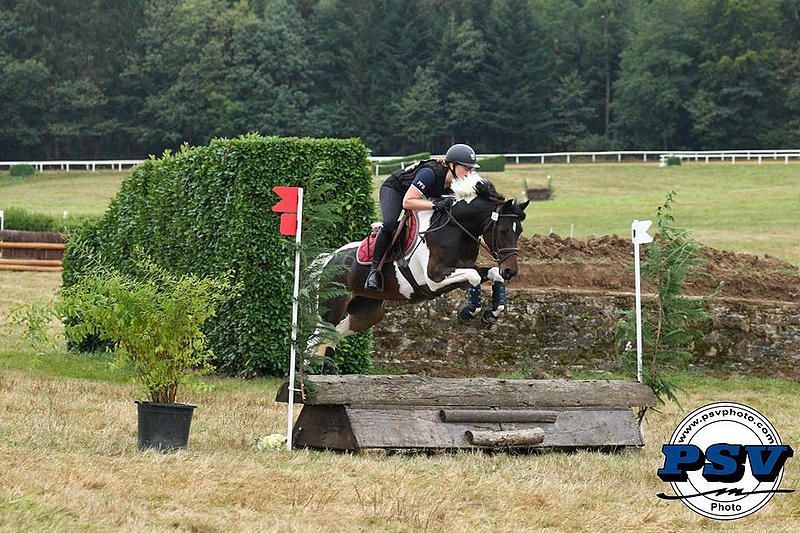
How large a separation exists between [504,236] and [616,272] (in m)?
6.71

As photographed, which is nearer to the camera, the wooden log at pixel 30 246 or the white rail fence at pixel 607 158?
the wooden log at pixel 30 246

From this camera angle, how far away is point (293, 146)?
12.9 metres

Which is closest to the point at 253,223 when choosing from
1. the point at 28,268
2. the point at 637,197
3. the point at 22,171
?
the point at 28,268

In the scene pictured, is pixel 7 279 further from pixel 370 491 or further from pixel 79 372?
pixel 370 491

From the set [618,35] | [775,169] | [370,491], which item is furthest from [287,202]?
[618,35]

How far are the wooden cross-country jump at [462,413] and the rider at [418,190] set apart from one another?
1497mm

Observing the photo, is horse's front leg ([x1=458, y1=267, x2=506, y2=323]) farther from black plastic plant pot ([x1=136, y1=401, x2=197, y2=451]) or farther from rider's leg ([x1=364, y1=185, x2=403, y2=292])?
black plastic plant pot ([x1=136, y1=401, x2=197, y2=451])

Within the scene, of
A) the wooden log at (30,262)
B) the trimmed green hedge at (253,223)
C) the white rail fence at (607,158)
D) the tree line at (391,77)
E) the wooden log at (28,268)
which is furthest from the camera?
the tree line at (391,77)

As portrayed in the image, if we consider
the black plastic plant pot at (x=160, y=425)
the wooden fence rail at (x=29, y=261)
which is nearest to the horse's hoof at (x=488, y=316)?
the black plastic plant pot at (x=160, y=425)

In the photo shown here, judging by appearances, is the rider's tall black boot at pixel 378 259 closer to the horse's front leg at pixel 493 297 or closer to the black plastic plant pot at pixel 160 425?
the horse's front leg at pixel 493 297

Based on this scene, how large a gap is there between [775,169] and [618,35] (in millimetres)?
27083

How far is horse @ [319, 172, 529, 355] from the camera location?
9.23 metres

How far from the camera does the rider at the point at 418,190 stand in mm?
9508

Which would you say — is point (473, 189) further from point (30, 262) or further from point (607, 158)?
point (607, 158)
